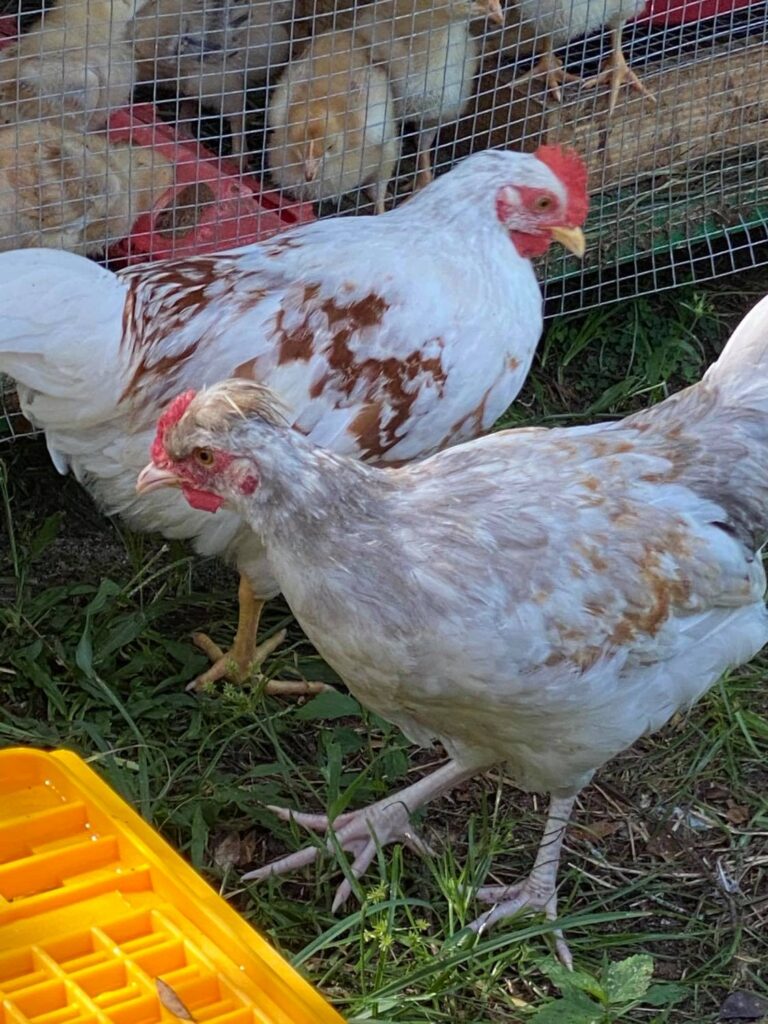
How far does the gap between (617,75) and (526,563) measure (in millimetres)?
2368

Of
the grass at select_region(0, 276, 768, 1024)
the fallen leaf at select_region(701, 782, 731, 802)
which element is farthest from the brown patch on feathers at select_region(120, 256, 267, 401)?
the fallen leaf at select_region(701, 782, 731, 802)

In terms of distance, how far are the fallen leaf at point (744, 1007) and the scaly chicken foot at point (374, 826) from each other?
595 mm

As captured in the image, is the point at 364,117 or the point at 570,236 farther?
the point at 364,117

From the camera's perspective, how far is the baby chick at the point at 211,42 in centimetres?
380

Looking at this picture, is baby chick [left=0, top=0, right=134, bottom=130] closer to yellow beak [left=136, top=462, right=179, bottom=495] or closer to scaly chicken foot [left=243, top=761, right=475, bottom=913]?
yellow beak [left=136, top=462, right=179, bottom=495]

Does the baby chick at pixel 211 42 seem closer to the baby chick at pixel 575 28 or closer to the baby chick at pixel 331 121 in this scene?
the baby chick at pixel 331 121

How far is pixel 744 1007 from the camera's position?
247cm

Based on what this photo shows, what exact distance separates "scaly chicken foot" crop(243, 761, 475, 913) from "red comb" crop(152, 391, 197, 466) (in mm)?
809

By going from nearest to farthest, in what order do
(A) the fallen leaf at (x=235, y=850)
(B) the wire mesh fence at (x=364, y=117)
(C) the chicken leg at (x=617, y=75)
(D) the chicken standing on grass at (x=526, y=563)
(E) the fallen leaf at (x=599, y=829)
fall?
(D) the chicken standing on grass at (x=526, y=563) → (A) the fallen leaf at (x=235, y=850) → (E) the fallen leaf at (x=599, y=829) → (B) the wire mesh fence at (x=364, y=117) → (C) the chicken leg at (x=617, y=75)

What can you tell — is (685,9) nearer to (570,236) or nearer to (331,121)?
(331,121)

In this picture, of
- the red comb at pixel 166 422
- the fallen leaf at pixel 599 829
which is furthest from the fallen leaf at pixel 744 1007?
the red comb at pixel 166 422

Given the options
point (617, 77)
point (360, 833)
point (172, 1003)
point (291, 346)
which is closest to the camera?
point (172, 1003)

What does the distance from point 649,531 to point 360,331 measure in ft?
2.64

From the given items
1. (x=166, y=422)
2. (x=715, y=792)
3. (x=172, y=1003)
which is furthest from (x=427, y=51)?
(x=172, y=1003)
